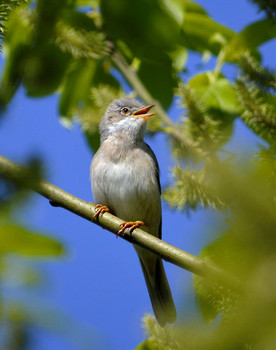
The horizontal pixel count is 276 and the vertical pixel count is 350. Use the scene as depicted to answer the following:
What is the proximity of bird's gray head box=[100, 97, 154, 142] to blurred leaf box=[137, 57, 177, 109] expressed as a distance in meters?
1.30

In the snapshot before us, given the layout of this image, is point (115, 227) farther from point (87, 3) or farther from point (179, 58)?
point (87, 3)

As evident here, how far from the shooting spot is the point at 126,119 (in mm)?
5715

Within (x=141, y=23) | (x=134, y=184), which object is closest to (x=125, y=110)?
(x=134, y=184)

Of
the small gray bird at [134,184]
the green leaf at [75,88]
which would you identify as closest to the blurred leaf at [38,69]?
the green leaf at [75,88]

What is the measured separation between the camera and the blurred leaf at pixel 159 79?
3918 mm

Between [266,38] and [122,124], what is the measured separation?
9.04ft

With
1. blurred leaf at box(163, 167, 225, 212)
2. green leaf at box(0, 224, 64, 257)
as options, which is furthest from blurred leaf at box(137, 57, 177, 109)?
green leaf at box(0, 224, 64, 257)

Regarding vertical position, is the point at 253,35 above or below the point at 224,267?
above

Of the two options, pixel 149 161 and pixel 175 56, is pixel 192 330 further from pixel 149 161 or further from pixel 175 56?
pixel 149 161

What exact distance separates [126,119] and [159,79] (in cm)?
175

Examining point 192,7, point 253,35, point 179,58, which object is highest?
point 192,7

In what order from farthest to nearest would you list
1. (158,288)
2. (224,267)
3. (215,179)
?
(158,288) → (215,179) → (224,267)

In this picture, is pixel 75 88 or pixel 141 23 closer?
pixel 141 23

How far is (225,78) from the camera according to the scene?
13.4 feet
